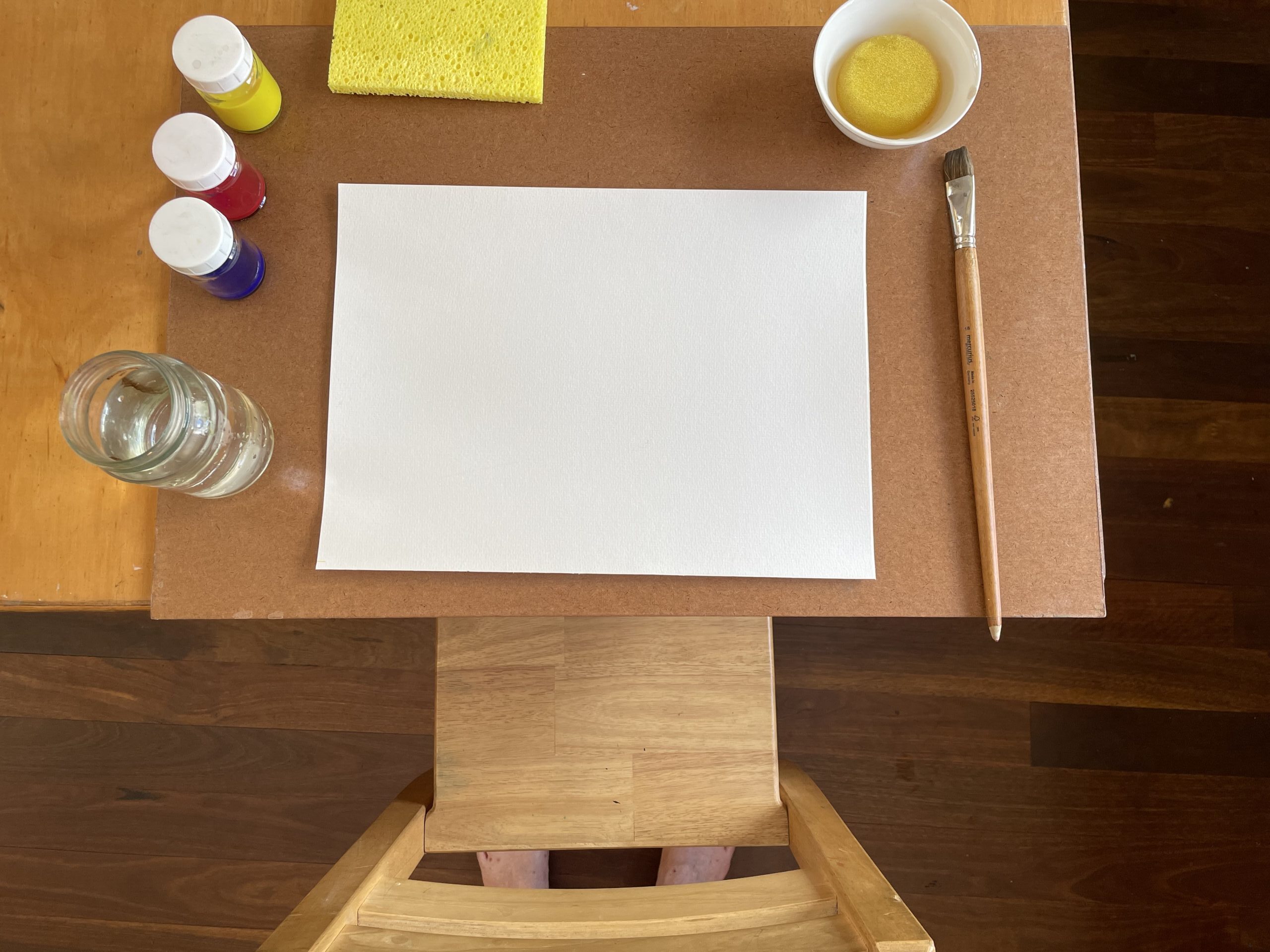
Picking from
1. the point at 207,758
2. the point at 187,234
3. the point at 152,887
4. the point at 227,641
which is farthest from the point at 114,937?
the point at 187,234

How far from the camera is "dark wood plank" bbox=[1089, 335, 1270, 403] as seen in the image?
112 centimetres

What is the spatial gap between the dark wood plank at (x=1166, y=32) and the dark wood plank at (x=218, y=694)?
134cm

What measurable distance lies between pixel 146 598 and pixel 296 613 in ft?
0.36

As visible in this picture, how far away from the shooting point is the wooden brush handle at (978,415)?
51cm

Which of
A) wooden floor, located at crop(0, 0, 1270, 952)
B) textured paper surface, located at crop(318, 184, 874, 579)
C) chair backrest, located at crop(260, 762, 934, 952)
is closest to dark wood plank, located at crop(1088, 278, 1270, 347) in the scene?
wooden floor, located at crop(0, 0, 1270, 952)

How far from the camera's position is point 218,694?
3.70ft

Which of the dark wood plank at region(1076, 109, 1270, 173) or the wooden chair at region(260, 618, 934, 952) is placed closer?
the wooden chair at region(260, 618, 934, 952)

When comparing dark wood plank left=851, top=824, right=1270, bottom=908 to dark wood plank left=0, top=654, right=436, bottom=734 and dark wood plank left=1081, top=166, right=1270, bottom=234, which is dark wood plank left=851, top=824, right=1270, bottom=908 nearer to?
dark wood plank left=0, top=654, right=436, bottom=734

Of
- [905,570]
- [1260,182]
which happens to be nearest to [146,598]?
[905,570]

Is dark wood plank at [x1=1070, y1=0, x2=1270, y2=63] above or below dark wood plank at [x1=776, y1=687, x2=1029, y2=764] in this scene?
above

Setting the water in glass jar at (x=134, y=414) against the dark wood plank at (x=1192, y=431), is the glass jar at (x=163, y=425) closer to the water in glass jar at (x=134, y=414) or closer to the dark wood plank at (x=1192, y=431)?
the water in glass jar at (x=134, y=414)

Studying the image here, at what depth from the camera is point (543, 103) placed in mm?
549

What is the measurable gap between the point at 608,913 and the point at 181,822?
87 cm

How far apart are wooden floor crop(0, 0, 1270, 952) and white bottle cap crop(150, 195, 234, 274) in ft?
2.44
